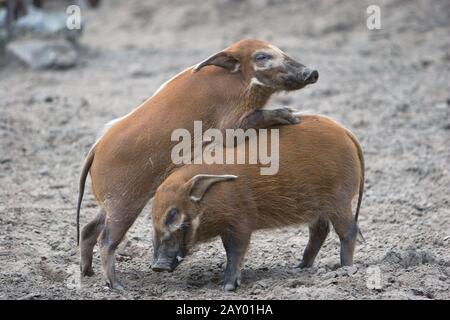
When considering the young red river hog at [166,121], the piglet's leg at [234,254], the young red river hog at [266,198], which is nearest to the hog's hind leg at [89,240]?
the young red river hog at [166,121]

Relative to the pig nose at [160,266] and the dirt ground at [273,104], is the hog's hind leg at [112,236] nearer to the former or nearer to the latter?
the dirt ground at [273,104]

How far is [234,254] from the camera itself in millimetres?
5180

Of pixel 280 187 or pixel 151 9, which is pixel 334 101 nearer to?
pixel 280 187

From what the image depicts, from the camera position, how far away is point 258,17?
15.0 m

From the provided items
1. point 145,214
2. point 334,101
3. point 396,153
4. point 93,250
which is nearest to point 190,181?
point 93,250

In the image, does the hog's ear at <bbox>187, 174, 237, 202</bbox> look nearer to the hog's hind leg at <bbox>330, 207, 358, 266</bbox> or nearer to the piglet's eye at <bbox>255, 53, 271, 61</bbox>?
the hog's hind leg at <bbox>330, 207, 358, 266</bbox>

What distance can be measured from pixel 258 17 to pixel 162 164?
10048mm

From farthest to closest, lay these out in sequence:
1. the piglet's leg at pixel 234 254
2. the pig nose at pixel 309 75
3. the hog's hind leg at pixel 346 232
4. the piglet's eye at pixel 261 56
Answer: the piglet's eye at pixel 261 56, the pig nose at pixel 309 75, the hog's hind leg at pixel 346 232, the piglet's leg at pixel 234 254

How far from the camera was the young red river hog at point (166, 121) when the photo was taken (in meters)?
5.25

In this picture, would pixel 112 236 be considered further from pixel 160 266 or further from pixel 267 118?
pixel 267 118

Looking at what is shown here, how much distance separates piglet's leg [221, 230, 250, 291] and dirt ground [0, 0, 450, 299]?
92 mm

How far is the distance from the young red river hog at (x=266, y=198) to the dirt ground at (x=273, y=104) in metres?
0.24

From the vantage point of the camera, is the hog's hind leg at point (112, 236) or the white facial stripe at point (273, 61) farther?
the white facial stripe at point (273, 61)

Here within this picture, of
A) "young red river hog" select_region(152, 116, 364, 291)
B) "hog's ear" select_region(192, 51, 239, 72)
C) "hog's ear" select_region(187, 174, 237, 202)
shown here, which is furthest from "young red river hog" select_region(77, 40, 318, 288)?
"hog's ear" select_region(187, 174, 237, 202)
